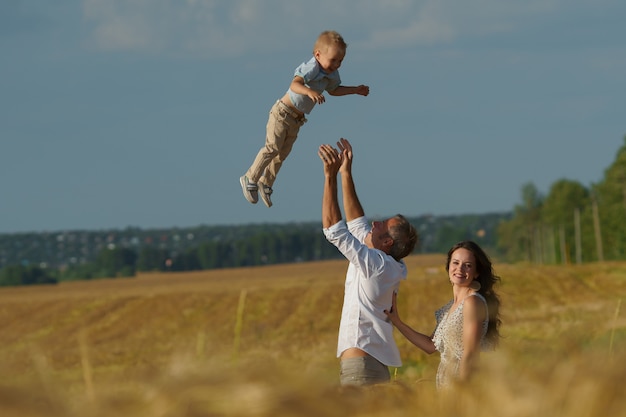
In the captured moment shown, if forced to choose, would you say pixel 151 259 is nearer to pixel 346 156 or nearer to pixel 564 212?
pixel 564 212

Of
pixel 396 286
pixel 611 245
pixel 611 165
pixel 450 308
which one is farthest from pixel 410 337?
pixel 611 245

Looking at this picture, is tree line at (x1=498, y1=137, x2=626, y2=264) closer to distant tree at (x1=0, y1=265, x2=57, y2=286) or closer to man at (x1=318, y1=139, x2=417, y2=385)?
distant tree at (x1=0, y1=265, x2=57, y2=286)

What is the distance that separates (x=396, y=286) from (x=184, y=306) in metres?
61.7

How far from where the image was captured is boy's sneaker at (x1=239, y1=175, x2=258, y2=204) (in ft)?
26.5

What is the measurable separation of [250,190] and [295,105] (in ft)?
2.77

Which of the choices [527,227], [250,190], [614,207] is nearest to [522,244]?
[527,227]

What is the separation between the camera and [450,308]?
5.76 metres

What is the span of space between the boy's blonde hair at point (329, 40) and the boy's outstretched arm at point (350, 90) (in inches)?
22.9

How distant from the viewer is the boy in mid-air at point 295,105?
6840 mm

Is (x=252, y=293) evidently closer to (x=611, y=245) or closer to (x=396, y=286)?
(x=611, y=245)

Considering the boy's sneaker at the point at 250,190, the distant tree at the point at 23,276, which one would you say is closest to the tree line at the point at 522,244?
the distant tree at the point at 23,276

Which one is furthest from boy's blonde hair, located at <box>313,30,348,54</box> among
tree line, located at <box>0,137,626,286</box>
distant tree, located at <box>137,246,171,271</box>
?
distant tree, located at <box>137,246,171,271</box>

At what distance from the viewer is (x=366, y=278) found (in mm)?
6230

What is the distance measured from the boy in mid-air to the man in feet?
2.11
